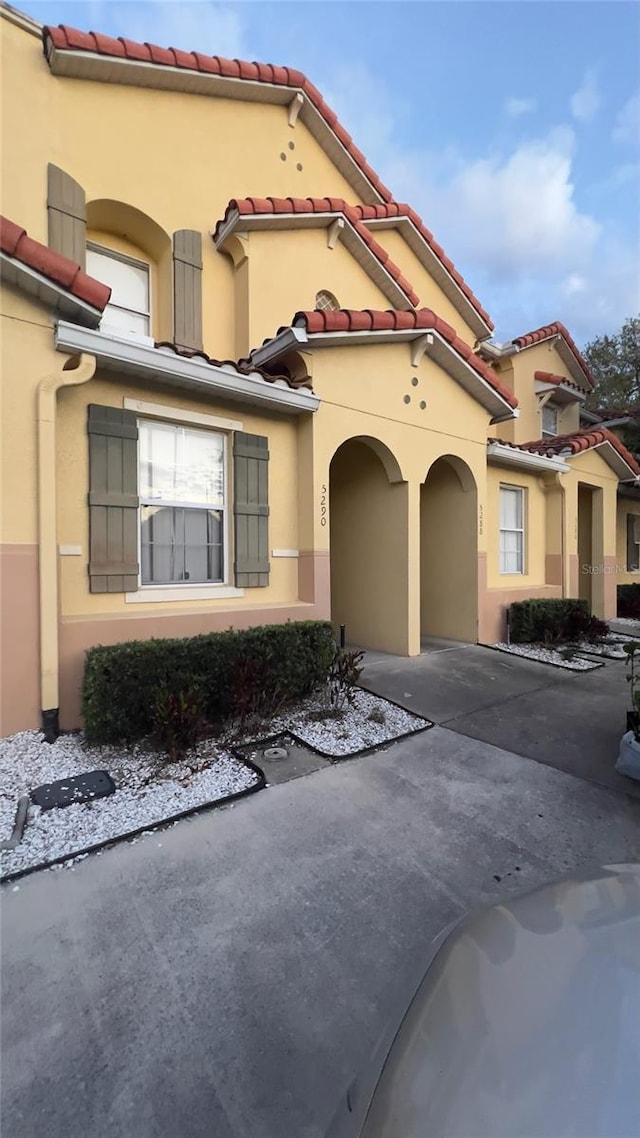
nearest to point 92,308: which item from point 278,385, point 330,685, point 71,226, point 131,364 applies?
point 131,364

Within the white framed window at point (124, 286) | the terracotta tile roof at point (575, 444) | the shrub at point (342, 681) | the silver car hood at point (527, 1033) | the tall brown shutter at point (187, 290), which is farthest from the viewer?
the terracotta tile roof at point (575, 444)

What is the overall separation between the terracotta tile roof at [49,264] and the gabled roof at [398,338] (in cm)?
233

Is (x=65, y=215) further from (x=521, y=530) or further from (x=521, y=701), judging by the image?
(x=521, y=530)

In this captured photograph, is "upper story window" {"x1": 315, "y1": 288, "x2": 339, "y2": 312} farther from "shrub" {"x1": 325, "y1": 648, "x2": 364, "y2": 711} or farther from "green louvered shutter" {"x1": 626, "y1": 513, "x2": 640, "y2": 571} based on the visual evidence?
"green louvered shutter" {"x1": 626, "y1": 513, "x2": 640, "y2": 571}

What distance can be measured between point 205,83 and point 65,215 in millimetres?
3537

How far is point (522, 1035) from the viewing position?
3.57 ft

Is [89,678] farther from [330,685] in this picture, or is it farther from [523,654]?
[523,654]

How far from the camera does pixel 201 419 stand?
569cm

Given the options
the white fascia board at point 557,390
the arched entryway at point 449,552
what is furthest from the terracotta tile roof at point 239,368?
the white fascia board at point 557,390

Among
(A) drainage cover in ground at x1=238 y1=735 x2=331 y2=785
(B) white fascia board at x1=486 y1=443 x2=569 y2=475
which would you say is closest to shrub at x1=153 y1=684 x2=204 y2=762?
(A) drainage cover in ground at x1=238 y1=735 x2=331 y2=785

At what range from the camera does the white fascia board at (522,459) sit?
8869 millimetres

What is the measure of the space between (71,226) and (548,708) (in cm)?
838

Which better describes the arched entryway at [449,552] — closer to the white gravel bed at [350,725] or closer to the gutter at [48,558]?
the white gravel bed at [350,725]

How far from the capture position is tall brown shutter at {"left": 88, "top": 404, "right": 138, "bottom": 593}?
4926 millimetres
